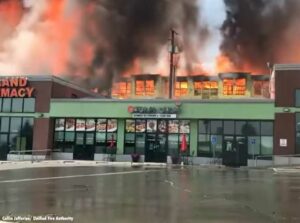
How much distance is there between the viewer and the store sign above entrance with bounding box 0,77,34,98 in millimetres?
43656

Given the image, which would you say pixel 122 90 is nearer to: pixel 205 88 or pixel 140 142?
pixel 205 88

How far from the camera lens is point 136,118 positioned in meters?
41.9

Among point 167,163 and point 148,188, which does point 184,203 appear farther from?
point 167,163

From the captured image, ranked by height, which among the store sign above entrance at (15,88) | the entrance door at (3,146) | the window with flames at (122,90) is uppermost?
the window with flames at (122,90)

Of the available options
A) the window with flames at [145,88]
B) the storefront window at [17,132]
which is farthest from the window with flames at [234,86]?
the storefront window at [17,132]

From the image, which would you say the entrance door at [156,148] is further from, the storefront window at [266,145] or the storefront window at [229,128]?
→ the storefront window at [266,145]

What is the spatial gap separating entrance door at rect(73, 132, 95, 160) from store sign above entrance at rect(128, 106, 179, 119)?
14.4ft

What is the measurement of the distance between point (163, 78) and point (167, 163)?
34599 millimetres

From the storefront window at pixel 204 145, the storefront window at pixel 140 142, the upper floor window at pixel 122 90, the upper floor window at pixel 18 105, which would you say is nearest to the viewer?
the storefront window at pixel 204 145

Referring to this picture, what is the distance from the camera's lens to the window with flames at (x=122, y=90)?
234 feet

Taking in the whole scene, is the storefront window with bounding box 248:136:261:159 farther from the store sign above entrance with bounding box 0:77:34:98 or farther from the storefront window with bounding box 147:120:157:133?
the store sign above entrance with bounding box 0:77:34:98

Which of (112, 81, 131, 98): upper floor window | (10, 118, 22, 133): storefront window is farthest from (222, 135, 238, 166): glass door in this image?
(112, 81, 131, 98): upper floor window

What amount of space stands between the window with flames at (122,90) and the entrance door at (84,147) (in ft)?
92.4

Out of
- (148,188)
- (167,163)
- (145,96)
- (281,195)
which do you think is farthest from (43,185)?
(145,96)
